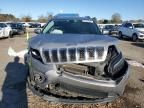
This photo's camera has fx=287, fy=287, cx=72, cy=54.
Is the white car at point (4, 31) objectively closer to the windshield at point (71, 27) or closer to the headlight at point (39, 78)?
the windshield at point (71, 27)

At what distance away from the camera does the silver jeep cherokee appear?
5.18 metres

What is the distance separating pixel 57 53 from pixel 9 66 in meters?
5.74

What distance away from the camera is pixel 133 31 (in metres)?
26.0

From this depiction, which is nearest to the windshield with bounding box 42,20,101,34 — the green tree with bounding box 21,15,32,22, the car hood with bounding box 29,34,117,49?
the car hood with bounding box 29,34,117,49

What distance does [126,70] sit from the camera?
5.68 m

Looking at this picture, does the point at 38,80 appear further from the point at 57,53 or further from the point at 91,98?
the point at 91,98

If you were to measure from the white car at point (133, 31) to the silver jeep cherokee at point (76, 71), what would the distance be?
20.1m

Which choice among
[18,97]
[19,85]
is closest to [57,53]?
[18,97]

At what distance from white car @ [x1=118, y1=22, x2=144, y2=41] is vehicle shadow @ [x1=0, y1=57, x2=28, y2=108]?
1678cm

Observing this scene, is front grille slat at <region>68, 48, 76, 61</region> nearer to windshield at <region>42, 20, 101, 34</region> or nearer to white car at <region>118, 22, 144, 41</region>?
windshield at <region>42, 20, 101, 34</region>

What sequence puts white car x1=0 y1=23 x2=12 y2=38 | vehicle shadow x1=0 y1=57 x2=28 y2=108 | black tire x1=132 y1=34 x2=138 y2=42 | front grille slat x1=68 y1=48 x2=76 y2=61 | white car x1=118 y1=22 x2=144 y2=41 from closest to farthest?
front grille slat x1=68 y1=48 x2=76 y2=61 → vehicle shadow x1=0 y1=57 x2=28 y2=108 → white car x1=118 y1=22 x2=144 y2=41 → white car x1=0 y1=23 x2=12 y2=38 → black tire x1=132 y1=34 x2=138 y2=42

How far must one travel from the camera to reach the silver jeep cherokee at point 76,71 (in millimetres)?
5180

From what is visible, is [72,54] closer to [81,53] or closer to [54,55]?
[81,53]

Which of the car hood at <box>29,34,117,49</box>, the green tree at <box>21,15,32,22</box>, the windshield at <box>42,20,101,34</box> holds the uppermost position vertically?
the windshield at <box>42,20,101,34</box>
